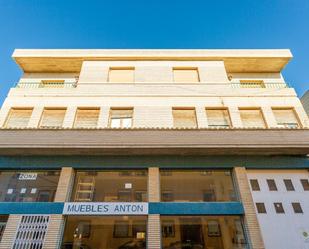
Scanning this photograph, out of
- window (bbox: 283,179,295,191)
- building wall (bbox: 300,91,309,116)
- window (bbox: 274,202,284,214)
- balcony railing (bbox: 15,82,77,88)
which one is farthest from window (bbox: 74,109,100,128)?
building wall (bbox: 300,91,309,116)

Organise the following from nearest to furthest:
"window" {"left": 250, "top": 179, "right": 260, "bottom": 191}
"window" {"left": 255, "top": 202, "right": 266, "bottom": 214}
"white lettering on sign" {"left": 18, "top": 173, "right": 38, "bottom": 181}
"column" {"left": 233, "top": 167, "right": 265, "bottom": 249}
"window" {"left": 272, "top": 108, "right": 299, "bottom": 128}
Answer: "column" {"left": 233, "top": 167, "right": 265, "bottom": 249}, "window" {"left": 255, "top": 202, "right": 266, "bottom": 214}, "window" {"left": 250, "top": 179, "right": 260, "bottom": 191}, "white lettering on sign" {"left": 18, "top": 173, "right": 38, "bottom": 181}, "window" {"left": 272, "top": 108, "right": 299, "bottom": 128}

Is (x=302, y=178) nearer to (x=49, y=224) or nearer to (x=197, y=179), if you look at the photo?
(x=197, y=179)

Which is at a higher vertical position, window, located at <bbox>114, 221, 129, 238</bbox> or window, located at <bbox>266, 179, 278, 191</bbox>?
window, located at <bbox>266, 179, 278, 191</bbox>

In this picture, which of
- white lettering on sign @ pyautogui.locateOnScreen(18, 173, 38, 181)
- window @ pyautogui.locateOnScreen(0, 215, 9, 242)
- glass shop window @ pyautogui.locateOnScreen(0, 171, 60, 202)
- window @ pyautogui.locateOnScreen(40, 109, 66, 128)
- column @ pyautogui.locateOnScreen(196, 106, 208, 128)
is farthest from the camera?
window @ pyautogui.locateOnScreen(40, 109, 66, 128)

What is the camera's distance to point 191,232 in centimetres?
696

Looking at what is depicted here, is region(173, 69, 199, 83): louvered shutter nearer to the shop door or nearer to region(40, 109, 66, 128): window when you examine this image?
region(40, 109, 66, 128): window

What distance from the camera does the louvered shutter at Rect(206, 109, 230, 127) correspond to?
926 cm

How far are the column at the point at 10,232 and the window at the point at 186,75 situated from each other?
28.9 feet

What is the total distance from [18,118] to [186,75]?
331 inches

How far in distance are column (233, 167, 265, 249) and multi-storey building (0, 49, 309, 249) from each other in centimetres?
3

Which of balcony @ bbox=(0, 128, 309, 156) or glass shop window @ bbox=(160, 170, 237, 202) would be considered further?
balcony @ bbox=(0, 128, 309, 156)

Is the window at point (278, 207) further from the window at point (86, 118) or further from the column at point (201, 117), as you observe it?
the window at point (86, 118)

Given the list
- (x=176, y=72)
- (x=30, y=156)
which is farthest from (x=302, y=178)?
(x=30, y=156)

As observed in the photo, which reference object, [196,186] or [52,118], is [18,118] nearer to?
[52,118]
